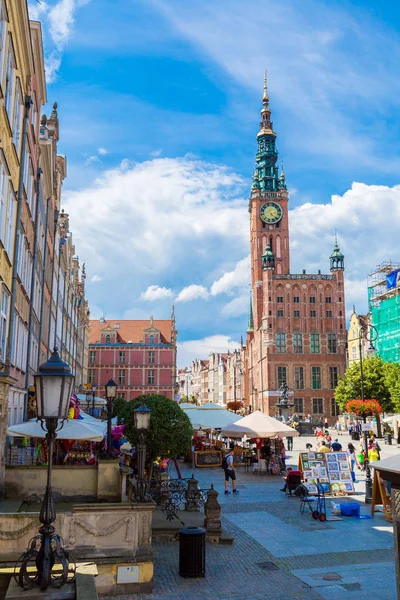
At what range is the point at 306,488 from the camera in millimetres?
17922

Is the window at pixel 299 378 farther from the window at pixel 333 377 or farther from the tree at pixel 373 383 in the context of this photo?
the tree at pixel 373 383

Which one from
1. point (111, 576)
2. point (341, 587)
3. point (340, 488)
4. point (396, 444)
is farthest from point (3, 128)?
point (396, 444)

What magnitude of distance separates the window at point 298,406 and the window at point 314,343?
727 centimetres

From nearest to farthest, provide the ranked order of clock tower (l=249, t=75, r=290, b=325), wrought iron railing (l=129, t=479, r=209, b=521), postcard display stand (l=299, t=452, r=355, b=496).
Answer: wrought iron railing (l=129, t=479, r=209, b=521), postcard display stand (l=299, t=452, r=355, b=496), clock tower (l=249, t=75, r=290, b=325)

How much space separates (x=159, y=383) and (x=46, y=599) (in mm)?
66503

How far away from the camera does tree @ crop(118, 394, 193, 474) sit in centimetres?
1730

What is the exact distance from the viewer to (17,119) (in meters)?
15.1

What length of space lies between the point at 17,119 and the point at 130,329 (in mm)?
62096

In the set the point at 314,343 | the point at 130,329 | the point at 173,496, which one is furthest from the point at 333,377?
the point at 173,496

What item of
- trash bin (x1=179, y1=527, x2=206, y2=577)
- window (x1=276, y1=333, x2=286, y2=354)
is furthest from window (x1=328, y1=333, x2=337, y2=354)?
trash bin (x1=179, y1=527, x2=206, y2=577)

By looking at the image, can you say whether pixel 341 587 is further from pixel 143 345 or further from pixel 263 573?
pixel 143 345

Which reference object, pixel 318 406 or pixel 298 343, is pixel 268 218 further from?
pixel 318 406

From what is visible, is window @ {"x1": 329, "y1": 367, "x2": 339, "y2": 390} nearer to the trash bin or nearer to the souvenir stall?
the souvenir stall

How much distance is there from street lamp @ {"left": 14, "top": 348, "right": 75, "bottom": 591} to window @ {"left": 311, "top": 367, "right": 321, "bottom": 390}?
74873 mm
